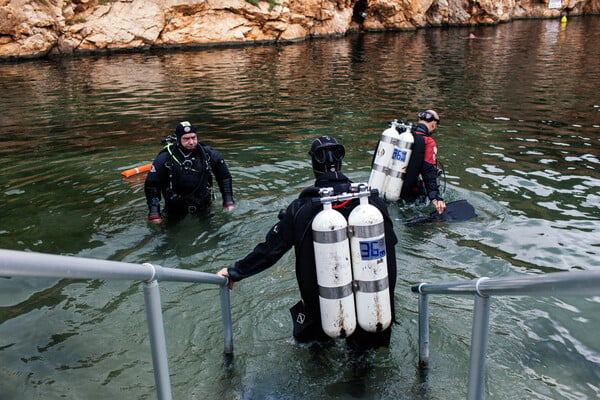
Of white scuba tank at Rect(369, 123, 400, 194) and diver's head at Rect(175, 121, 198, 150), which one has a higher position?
diver's head at Rect(175, 121, 198, 150)

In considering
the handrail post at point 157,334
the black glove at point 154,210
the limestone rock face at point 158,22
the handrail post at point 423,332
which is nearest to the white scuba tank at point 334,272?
the handrail post at point 423,332

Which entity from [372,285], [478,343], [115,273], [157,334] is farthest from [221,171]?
[115,273]

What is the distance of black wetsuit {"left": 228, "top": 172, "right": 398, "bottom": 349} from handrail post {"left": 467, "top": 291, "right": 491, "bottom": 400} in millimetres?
1310

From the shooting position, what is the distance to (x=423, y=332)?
→ 381cm

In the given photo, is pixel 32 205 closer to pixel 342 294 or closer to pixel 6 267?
pixel 342 294

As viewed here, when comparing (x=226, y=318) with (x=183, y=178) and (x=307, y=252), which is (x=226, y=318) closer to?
(x=307, y=252)

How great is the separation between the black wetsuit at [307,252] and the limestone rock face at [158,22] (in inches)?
1135

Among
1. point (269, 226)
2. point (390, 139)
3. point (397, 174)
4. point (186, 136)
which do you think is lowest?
point (269, 226)

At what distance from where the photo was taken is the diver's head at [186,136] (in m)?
6.58

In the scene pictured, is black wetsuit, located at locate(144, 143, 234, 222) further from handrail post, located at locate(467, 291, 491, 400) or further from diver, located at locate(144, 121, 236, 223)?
handrail post, located at locate(467, 291, 491, 400)

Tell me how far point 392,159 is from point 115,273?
5773mm

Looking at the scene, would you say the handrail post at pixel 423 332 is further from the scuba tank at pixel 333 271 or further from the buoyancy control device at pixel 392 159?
the buoyancy control device at pixel 392 159


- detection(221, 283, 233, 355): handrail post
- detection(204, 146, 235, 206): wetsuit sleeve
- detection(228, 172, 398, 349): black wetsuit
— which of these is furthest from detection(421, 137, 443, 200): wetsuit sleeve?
detection(221, 283, 233, 355): handrail post

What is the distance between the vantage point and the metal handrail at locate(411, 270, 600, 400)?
4.65 ft
